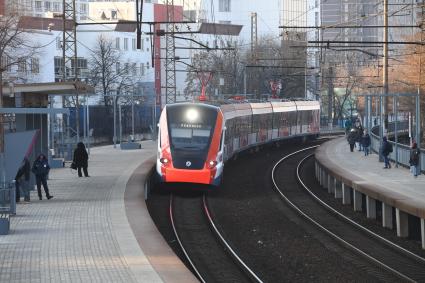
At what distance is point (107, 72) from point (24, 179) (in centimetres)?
5177

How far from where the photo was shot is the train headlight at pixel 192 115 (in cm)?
2783

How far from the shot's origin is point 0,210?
1825cm

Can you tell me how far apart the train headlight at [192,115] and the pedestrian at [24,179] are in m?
6.39

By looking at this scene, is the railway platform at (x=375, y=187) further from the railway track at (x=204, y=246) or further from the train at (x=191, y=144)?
the railway track at (x=204, y=246)

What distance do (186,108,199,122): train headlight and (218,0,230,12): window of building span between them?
278 feet

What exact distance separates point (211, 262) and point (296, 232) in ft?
14.2

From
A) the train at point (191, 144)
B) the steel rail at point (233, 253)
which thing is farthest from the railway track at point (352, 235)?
the train at point (191, 144)

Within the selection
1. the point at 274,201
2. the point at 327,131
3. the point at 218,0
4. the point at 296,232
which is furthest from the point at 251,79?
the point at 296,232

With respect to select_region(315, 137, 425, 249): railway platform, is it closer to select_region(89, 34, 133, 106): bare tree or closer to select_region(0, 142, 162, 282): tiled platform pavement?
select_region(0, 142, 162, 282): tiled platform pavement

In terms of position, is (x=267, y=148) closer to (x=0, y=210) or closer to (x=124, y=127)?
(x=124, y=127)

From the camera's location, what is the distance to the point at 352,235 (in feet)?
67.5

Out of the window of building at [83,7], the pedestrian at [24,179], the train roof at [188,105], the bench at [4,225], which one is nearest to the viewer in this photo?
the bench at [4,225]

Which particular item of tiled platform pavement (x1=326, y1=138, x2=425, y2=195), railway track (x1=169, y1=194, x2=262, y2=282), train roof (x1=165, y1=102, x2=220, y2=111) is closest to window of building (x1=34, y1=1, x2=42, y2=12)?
tiled platform pavement (x1=326, y1=138, x2=425, y2=195)

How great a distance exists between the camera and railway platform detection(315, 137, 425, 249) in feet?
68.7
